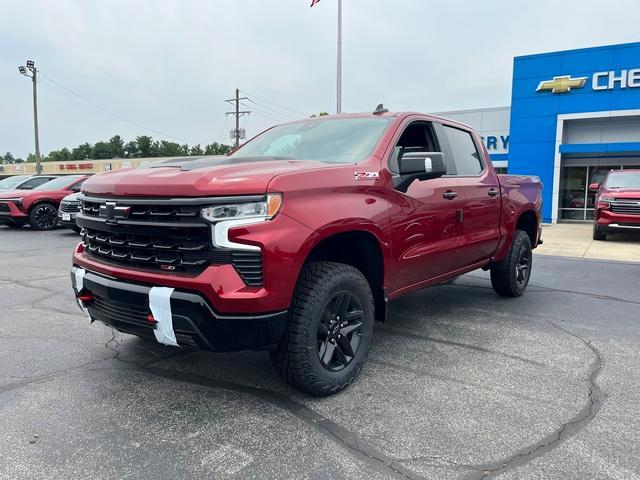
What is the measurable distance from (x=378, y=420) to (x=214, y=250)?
52.8 inches

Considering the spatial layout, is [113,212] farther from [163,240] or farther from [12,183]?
[12,183]

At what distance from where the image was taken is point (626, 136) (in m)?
18.6

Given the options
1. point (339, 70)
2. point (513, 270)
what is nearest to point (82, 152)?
point (339, 70)

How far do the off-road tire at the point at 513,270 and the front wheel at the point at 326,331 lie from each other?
2814 mm

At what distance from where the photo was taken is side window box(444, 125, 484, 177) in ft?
15.5

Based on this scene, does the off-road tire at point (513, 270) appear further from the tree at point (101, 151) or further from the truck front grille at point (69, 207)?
the tree at point (101, 151)

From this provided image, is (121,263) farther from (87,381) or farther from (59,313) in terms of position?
(59,313)

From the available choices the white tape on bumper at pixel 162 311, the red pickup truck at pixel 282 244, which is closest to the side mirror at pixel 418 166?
the red pickup truck at pixel 282 244

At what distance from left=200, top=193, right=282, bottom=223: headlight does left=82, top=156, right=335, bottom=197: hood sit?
0.21 feet

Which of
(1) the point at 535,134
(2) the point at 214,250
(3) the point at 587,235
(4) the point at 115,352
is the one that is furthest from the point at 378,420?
(1) the point at 535,134

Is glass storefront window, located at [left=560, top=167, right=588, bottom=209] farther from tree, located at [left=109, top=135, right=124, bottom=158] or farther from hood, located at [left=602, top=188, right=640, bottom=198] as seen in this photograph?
tree, located at [left=109, top=135, right=124, bottom=158]

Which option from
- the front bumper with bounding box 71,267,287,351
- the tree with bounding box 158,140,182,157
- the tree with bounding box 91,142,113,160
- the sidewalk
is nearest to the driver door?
the front bumper with bounding box 71,267,287,351

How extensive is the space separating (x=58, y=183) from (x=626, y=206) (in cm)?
1489

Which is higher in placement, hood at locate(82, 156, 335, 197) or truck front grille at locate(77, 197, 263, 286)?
hood at locate(82, 156, 335, 197)
